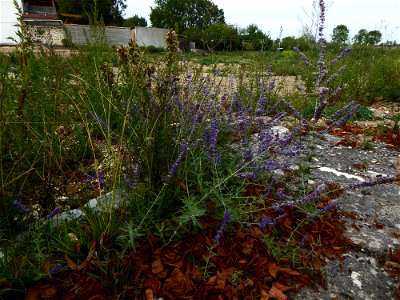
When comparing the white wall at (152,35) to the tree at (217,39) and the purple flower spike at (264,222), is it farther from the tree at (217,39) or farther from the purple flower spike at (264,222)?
the purple flower spike at (264,222)

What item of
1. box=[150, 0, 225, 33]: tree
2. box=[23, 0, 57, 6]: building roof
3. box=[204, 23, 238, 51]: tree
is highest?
box=[150, 0, 225, 33]: tree

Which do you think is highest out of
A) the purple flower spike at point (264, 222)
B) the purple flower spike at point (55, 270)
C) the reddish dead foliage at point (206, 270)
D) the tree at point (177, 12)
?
the tree at point (177, 12)

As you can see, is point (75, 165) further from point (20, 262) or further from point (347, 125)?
point (347, 125)

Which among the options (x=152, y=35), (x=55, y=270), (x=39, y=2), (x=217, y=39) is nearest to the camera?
(x=55, y=270)

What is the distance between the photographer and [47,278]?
54.4 inches

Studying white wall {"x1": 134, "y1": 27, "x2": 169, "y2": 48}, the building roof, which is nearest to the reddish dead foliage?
the building roof

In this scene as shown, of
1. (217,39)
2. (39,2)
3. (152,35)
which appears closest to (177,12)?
(152,35)

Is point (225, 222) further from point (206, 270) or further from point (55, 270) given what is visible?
point (55, 270)

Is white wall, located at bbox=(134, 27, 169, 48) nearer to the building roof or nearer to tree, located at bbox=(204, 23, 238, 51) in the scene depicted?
the building roof

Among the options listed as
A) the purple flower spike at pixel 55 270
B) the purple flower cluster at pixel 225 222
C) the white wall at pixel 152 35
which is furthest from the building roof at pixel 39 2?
the purple flower cluster at pixel 225 222

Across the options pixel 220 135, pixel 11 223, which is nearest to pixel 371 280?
pixel 220 135

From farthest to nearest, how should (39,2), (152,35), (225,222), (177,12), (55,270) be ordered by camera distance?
(177,12) → (152,35) → (39,2) → (225,222) → (55,270)

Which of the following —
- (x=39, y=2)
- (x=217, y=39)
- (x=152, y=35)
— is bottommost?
(x=217, y=39)

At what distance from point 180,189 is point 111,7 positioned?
44.5 metres
